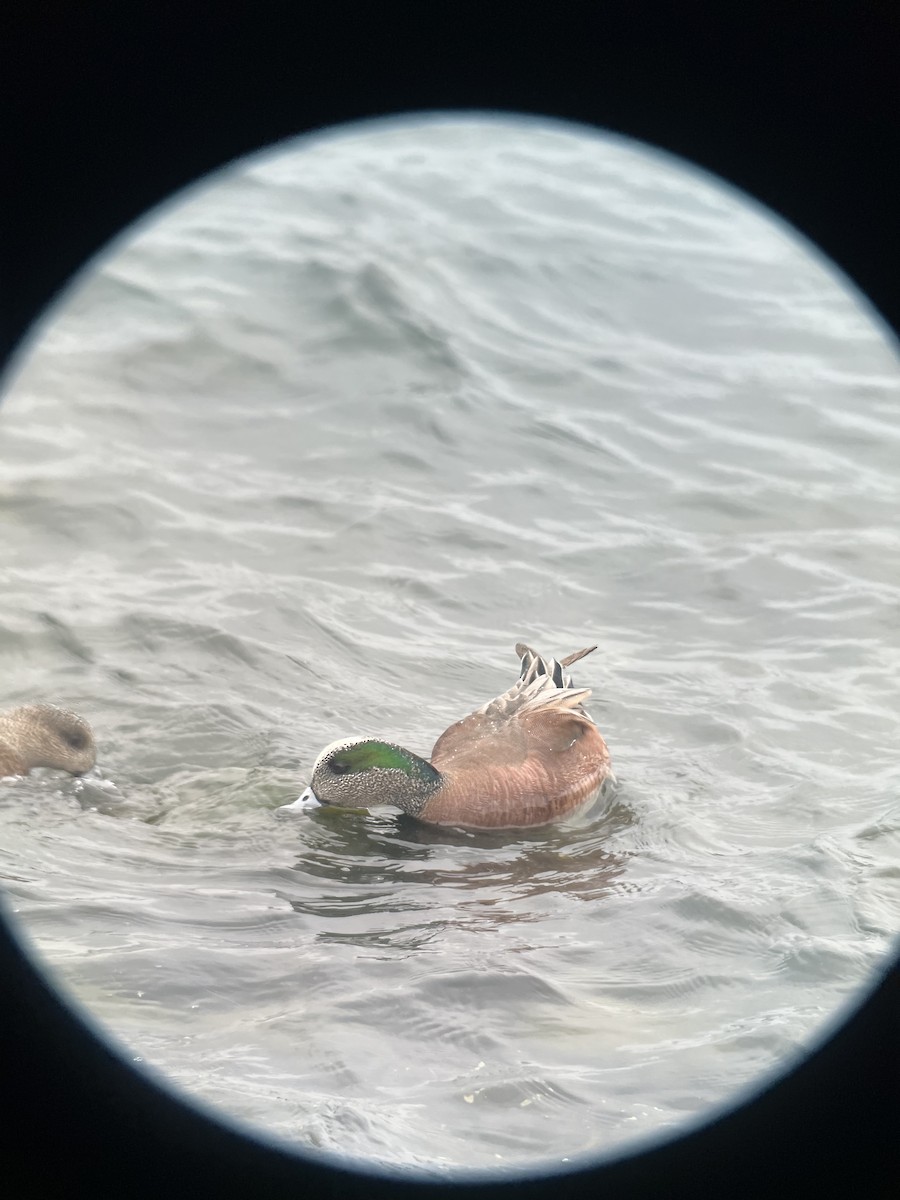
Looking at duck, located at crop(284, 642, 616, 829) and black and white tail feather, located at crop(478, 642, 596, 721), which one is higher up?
black and white tail feather, located at crop(478, 642, 596, 721)

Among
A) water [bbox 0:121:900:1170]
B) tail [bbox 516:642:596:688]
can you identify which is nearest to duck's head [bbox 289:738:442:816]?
water [bbox 0:121:900:1170]

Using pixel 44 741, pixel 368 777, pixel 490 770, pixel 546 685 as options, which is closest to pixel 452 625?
pixel 546 685

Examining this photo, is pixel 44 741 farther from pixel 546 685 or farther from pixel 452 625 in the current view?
pixel 452 625

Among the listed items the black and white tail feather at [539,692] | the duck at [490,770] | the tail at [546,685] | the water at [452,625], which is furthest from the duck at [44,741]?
the tail at [546,685]

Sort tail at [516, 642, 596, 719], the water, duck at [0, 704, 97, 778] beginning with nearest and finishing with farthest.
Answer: the water, duck at [0, 704, 97, 778], tail at [516, 642, 596, 719]

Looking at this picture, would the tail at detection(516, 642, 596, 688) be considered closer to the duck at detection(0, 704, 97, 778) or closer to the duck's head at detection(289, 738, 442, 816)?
the duck's head at detection(289, 738, 442, 816)

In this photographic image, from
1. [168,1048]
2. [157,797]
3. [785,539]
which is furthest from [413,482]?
[168,1048]

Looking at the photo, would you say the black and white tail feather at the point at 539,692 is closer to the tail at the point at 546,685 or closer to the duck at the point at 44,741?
the tail at the point at 546,685
